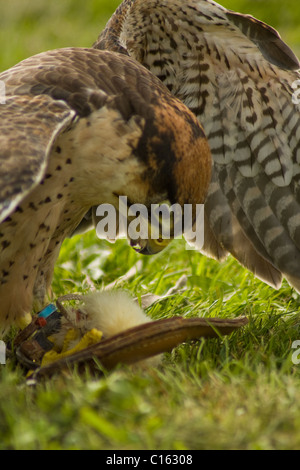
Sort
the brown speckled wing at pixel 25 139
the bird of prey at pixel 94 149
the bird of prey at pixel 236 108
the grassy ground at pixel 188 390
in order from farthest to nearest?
the bird of prey at pixel 236 108 → the bird of prey at pixel 94 149 → the brown speckled wing at pixel 25 139 → the grassy ground at pixel 188 390

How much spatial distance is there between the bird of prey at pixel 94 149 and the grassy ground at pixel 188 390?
614 millimetres

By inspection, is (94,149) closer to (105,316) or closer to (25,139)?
(25,139)

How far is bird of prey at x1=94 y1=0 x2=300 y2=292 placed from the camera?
3914 mm

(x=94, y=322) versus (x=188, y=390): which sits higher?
(x=94, y=322)

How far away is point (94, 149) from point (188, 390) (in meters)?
1.11

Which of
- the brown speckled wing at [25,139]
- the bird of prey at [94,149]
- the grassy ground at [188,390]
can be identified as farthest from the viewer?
the bird of prey at [94,149]

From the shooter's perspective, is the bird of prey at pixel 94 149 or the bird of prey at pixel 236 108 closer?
the bird of prey at pixel 94 149

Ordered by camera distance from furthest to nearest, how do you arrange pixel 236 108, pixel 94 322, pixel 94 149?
pixel 236 108 < pixel 94 322 < pixel 94 149

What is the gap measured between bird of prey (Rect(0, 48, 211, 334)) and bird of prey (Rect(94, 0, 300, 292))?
0.78m

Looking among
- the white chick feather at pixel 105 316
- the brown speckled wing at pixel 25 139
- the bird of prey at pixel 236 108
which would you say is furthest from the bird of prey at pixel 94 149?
the bird of prey at pixel 236 108

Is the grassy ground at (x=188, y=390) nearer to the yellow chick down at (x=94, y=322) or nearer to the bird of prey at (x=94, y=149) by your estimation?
the yellow chick down at (x=94, y=322)

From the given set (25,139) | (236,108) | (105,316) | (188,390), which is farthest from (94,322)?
(236,108)

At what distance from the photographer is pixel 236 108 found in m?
4.20

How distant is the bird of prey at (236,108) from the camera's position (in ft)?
12.8
